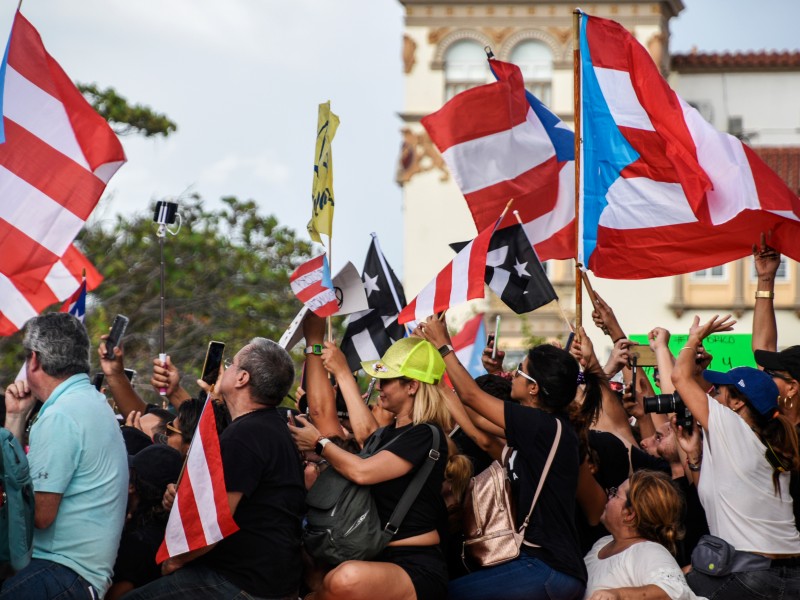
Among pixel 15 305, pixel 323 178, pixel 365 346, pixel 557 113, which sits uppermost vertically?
pixel 557 113

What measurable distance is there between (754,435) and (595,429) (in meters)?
1.57

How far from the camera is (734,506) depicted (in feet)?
21.3

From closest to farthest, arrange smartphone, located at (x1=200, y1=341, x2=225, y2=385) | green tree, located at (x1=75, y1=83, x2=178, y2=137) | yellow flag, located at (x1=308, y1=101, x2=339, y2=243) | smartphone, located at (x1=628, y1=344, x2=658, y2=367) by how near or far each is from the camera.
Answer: smartphone, located at (x1=200, y1=341, x2=225, y2=385)
yellow flag, located at (x1=308, y1=101, x2=339, y2=243)
smartphone, located at (x1=628, y1=344, x2=658, y2=367)
green tree, located at (x1=75, y1=83, x2=178, y2=137)

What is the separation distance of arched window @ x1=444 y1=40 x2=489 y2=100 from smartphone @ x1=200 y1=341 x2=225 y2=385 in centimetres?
2773

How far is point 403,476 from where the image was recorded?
609 centimetres

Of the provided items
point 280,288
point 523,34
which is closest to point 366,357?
point 280,288

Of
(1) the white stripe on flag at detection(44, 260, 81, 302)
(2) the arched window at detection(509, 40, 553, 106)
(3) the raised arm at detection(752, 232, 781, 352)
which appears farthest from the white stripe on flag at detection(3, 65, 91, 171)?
(2) the arched window at detection(509, 40, 553, 106)

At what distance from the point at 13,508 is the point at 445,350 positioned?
7.69 feet

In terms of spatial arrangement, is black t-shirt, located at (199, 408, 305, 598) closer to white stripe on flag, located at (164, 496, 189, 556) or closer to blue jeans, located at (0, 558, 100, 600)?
white stripe on flag, located at (164, 496, 189, 556)

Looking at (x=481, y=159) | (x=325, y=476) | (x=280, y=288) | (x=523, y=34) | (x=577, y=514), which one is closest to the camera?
(x=325, y=476)

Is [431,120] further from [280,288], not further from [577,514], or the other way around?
[280,288]

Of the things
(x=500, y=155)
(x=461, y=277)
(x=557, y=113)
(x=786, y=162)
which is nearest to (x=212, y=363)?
(x=461, y=277)

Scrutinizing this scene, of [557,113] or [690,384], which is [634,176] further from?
[557,113]

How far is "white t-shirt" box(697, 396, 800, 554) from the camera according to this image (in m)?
6.41
